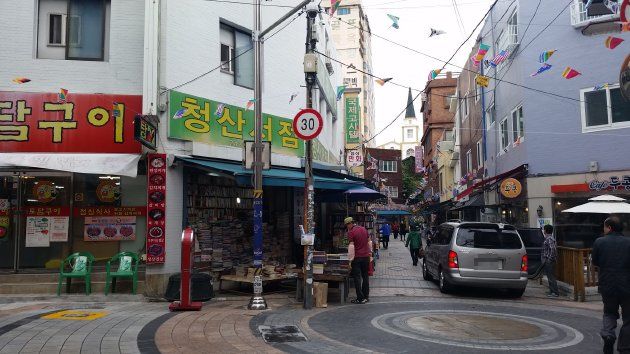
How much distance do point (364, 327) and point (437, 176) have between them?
40.0 meters

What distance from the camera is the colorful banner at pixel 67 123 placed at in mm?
10938

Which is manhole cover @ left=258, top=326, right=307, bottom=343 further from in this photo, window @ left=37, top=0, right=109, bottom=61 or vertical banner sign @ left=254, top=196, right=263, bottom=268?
window @ left=37, top=0, right=109, bottom=61

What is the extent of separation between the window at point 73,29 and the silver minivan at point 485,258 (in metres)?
9.32

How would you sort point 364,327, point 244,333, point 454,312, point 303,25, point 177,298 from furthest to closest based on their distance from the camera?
point 303,25
point 177,298
point 454,312
point 364,327
point 244,333

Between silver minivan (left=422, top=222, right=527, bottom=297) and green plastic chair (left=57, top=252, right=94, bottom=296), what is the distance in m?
7.91

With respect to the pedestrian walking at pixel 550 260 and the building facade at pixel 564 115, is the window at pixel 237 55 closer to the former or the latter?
the building facade at pixel 564 115

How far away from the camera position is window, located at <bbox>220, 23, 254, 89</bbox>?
1333 cm

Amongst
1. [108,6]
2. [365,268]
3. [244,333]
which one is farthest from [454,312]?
[108,6]

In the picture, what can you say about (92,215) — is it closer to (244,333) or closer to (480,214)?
(244,333)

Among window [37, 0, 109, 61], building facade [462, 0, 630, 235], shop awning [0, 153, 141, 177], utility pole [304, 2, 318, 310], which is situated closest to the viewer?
utility pole [304, 2, 318, 310]

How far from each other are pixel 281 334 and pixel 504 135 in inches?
602

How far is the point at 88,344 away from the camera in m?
6.50

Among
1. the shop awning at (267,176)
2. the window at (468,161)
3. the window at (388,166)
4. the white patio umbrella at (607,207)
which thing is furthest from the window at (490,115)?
the window at (388,166)

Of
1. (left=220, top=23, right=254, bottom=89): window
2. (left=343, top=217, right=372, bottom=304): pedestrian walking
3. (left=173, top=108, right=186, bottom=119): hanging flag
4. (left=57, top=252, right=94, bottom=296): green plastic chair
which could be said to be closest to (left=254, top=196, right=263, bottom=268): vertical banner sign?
(left=343, top=217, right=372, bottom=304): pedestrian walking
